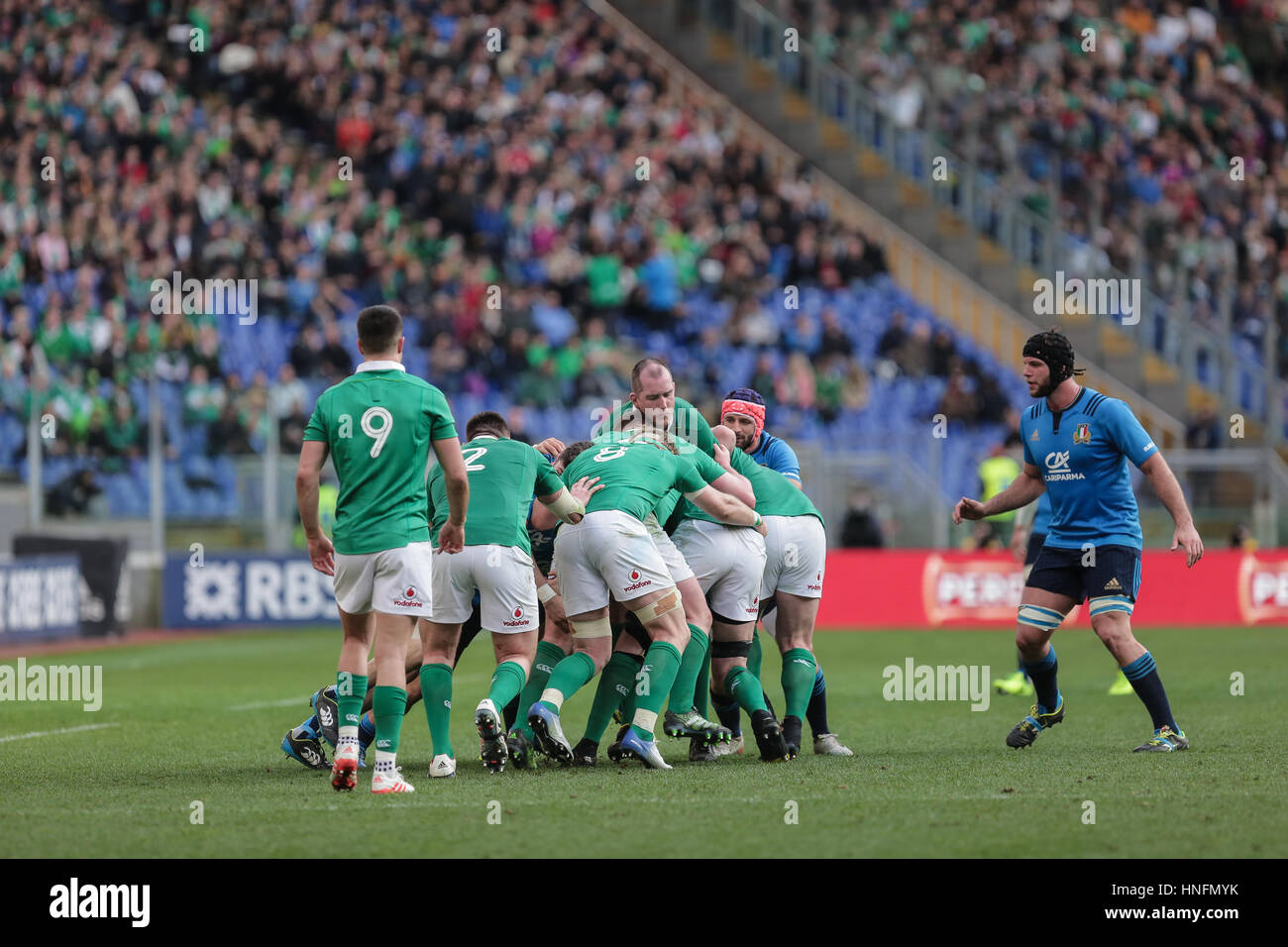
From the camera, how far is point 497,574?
30.2 ft

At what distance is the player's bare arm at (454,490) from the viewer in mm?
8188

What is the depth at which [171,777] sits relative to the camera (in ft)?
30.2

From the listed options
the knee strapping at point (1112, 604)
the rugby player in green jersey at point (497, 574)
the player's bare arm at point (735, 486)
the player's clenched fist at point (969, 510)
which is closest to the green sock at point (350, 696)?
the rugby player in green jersey at point (497, 574)

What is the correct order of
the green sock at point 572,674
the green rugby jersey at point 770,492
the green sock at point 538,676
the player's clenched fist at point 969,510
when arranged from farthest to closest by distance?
the green rugby jersey at point 770,492 < the player's clenched fist at point 969,510 < the green sock at point 538,676 < the green sock at point 572,674

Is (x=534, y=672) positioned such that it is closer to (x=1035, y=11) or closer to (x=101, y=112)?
(x=101, y=112)

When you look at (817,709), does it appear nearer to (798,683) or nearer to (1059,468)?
(798,683)

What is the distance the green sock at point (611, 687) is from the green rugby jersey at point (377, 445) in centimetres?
187

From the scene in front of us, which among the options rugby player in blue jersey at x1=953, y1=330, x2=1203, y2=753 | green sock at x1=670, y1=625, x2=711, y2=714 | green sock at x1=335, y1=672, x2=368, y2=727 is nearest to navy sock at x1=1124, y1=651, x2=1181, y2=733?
rugby player in blue jersey at x1=953, y1=330, x2=1203, y2=753

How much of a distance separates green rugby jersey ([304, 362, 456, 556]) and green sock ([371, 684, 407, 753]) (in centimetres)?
67

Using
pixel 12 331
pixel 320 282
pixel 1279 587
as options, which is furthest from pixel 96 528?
pixel 1279 587

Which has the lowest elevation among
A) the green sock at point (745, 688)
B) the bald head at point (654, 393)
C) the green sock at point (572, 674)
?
the green sock at point (745, 688)

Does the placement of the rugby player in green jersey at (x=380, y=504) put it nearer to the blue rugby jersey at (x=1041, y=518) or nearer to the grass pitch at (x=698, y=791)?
the grass pitch at (x=698, y=791)

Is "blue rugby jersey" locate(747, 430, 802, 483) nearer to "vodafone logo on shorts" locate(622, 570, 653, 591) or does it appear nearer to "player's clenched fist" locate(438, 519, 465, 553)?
"vodafone logo on shorts" locate(622, 570, 653, 591)

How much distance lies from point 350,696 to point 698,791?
169 centimetres
